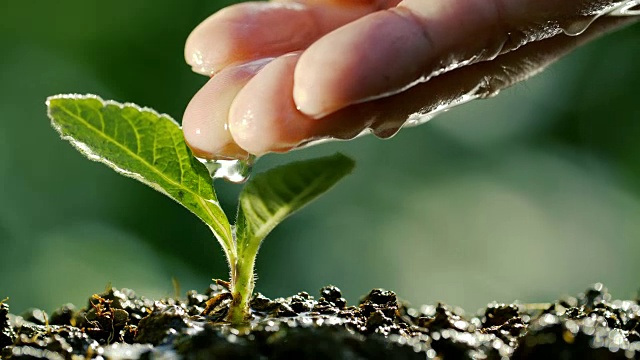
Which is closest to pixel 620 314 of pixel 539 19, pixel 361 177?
pixel 539 19

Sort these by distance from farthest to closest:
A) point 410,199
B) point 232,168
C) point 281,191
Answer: point 410,199, point 232,168, point 281,191

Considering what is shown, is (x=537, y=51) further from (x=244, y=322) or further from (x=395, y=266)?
(x=395, y=266)

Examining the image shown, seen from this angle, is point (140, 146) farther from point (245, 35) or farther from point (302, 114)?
point (245, 35)

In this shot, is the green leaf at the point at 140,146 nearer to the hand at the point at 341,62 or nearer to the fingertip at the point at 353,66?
the hand at the point at 341,62

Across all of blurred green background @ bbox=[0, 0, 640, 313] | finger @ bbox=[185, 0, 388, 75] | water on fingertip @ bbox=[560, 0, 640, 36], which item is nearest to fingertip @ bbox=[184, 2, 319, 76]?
finger @ bbox=[185, 0, 388, 75]

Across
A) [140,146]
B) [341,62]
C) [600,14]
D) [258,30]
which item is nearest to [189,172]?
[140,146]

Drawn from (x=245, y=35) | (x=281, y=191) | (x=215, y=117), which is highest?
(x=245, y=35)
